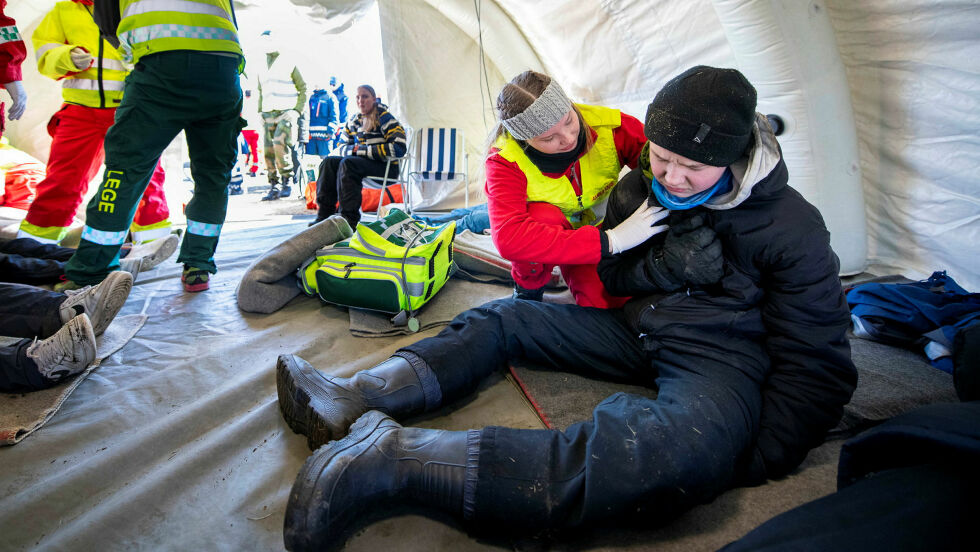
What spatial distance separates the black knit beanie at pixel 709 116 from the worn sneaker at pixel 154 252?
9.29 feet

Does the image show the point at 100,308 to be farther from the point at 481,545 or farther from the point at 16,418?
the point at 481,545

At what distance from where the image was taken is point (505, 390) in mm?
1517

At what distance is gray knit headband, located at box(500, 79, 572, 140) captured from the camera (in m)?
1.51

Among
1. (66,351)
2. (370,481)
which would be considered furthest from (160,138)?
(370,481)

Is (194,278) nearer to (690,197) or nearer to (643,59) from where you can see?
(690,197)

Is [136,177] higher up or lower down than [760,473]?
higher up

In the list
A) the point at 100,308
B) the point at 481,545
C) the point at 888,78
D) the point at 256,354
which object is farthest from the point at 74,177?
the point at 888,78

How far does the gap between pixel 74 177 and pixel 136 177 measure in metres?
1.09

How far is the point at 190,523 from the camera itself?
1024mm

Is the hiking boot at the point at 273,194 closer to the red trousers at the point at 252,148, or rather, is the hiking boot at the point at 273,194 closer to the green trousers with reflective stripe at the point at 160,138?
the red trousers at the point at 252,148

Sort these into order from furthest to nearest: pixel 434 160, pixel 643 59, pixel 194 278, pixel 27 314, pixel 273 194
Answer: pixel 273 194 < pixel 434 160 < pixel 643 59 < pixel 194 278 < pixel 27 314

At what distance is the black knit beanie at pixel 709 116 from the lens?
108cm

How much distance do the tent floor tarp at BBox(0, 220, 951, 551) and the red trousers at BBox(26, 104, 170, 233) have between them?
1.55m

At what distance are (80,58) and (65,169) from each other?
62cm
